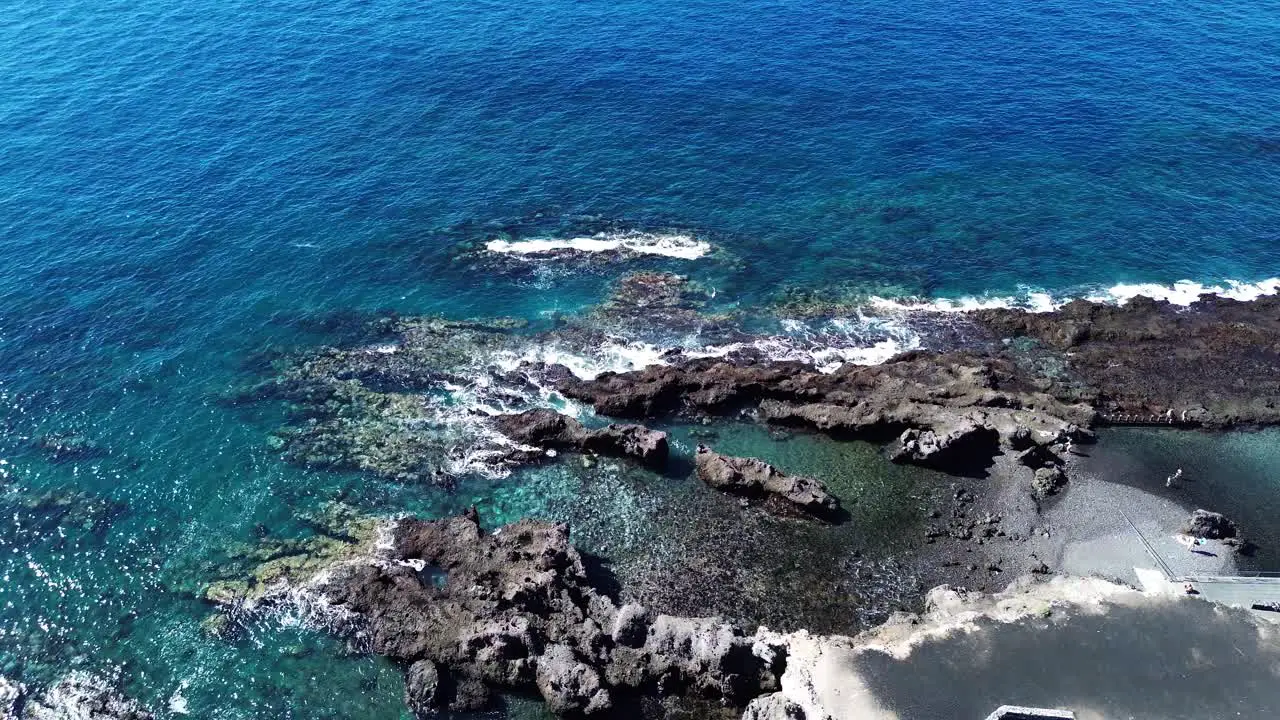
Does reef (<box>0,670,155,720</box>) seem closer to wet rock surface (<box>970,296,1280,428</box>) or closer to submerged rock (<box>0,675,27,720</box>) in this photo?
submerged rock (<box>0,675,27,720</box>)

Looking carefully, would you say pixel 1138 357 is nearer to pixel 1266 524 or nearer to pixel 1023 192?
pixel 1266 524

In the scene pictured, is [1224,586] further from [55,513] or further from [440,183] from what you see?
[440,183]

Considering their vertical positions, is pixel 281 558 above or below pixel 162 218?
below

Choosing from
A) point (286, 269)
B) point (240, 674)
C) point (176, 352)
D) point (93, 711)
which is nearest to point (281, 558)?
point (240, 674)

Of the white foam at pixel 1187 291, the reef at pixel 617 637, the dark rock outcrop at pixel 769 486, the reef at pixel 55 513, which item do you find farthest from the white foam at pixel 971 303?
the reef at pixel 55 513

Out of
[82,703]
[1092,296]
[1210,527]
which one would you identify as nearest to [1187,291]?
[1092,296]

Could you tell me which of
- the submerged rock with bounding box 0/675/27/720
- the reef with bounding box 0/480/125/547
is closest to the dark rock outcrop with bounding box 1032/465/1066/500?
the reef with bounding box 0/480/125/547
